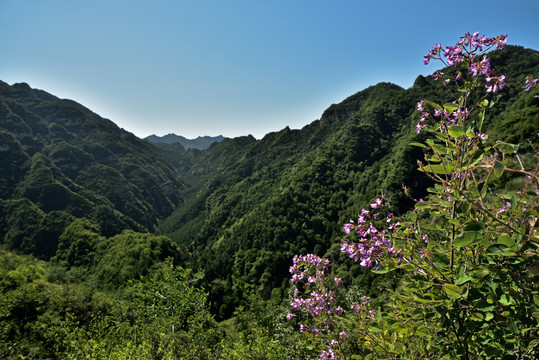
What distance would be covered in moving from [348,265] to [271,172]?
103203mm

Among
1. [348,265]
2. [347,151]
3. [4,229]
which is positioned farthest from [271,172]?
[4,229]

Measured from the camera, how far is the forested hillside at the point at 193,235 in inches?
467

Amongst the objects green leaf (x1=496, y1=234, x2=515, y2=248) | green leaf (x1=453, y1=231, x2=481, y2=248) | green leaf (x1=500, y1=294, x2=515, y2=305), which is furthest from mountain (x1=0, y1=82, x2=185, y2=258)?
green leaf (x1=496, y1=234, x2=515, y2=248)

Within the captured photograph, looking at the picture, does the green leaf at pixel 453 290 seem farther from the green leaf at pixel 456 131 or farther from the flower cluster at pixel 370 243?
the green leaf at pixel 456 131

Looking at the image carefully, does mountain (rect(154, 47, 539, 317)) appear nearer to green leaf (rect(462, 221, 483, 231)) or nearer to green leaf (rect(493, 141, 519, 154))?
green leaf (rect(493, 141, 519, 154))

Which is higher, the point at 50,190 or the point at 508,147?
the point at 508,147

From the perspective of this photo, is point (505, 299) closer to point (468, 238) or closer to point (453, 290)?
point (453, 290)

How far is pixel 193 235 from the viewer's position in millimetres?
146750

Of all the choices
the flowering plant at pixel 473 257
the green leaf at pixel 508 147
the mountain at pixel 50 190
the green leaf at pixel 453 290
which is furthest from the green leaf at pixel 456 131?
the mountain at pixel 50 190

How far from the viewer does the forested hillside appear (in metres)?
11.9

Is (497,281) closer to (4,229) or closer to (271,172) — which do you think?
(4,229)

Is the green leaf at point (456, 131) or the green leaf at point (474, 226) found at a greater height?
the green leaf at point (456, 131)

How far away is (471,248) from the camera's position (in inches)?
96.9

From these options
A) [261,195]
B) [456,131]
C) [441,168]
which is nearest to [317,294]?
[441,168]
